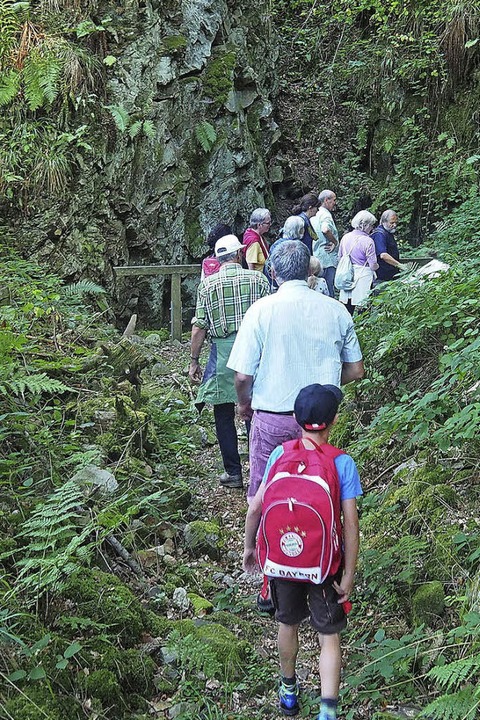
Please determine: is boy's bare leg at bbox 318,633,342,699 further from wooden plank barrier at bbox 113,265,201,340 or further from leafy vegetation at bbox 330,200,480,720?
wooden plank barrier at bbox 113,265,201,340

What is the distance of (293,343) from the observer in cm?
347

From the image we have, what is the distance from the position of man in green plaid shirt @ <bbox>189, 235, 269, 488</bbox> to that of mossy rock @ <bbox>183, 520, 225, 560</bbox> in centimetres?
99

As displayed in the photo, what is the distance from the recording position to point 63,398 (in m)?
5.19

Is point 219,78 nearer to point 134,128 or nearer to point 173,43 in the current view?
point 173,43

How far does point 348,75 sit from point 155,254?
8.19 metres

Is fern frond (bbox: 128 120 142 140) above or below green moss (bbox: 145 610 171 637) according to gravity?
above

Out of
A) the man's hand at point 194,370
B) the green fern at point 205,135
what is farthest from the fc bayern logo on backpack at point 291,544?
the green fern at point 205,135

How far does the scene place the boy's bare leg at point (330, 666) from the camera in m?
2.69

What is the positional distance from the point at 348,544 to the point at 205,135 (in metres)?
9.86

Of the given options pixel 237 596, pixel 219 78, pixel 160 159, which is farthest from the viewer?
pixel 219 78

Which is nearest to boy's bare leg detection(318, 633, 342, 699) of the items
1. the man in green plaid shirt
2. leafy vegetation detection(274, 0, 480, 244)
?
the man in green plaid shirt

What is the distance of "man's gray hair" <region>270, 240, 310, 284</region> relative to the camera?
354 cm

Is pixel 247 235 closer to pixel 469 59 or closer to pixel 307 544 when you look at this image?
pixel 307 544

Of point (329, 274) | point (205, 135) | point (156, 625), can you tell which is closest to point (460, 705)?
point (156, 625)
